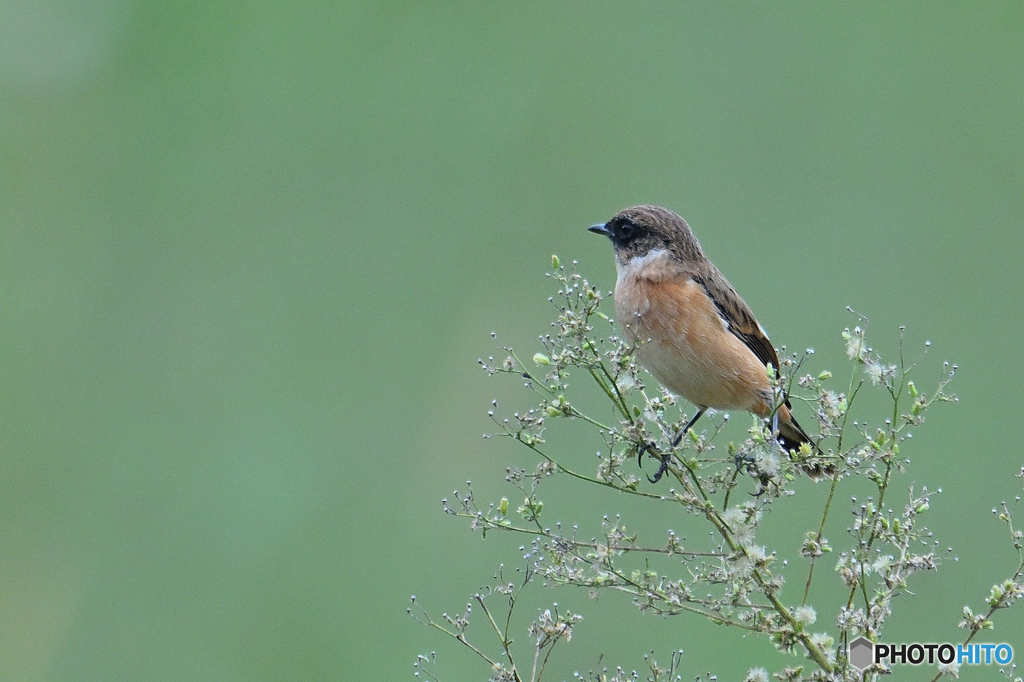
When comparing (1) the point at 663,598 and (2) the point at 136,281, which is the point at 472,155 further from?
(1) the point at 663,598

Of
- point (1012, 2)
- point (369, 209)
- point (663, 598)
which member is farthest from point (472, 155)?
point (663, 598)

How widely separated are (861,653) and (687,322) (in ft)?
5.52

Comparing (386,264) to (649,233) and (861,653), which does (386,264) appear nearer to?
(649,233)

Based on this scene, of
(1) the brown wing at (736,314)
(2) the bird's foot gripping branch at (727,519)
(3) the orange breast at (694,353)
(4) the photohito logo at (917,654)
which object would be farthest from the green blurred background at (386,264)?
(2) the bird's foot gripping branch at (727,519)

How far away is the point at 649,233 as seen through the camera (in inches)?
132

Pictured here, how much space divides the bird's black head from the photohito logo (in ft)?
5.33

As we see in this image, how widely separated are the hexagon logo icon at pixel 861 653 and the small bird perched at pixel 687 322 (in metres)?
1.30

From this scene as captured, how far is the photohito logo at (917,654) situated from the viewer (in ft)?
4.86

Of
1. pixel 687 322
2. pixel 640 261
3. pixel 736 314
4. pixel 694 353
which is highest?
pixel 640 261

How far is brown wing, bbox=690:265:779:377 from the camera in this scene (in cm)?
327

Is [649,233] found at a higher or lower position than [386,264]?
lower

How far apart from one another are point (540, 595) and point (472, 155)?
3067 mm

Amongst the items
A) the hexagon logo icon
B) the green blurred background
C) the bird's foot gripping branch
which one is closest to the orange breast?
the bird's foot gripping branch

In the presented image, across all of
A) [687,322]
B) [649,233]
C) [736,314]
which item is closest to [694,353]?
[687,322]
